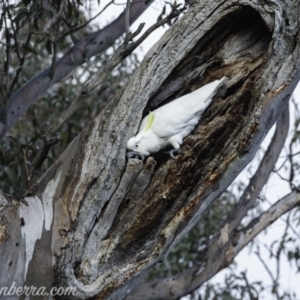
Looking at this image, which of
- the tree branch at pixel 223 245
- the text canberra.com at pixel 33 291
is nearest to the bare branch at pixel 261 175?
the tree branch at pixel 223 245

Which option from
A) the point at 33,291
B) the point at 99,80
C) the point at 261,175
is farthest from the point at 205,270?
the point at 33,291

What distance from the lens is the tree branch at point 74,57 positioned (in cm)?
452

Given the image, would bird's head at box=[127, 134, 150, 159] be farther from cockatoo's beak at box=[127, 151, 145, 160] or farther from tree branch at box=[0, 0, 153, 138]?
tree branch at box=[0, 0, 153, 138]

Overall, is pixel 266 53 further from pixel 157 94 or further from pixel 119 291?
pixel 119 291

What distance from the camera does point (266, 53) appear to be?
3262 mm

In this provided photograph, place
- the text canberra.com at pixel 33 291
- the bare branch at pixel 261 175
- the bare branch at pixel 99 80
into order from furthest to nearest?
1. the bare branch at pixel 261 175
2. the bare branch at pixel 99 80
3. the text canberra.com at pixel 33 291

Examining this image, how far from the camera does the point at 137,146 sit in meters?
3.19

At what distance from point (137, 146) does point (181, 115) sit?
0.79 ft

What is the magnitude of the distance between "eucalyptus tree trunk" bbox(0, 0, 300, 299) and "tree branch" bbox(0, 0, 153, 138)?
1284 mm

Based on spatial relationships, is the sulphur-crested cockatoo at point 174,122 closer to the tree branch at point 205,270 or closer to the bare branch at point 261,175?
the tree branch at point 205,270

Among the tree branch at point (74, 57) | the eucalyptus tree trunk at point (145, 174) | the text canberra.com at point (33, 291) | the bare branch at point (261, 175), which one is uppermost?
the tree branch at point (74, 57)

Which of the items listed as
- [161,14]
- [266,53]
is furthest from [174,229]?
[161,14]

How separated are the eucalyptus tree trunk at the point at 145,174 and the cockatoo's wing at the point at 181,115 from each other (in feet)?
0.16

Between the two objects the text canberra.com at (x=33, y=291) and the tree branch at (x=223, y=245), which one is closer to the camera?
the text canberra.com at (x=33, y=291)
